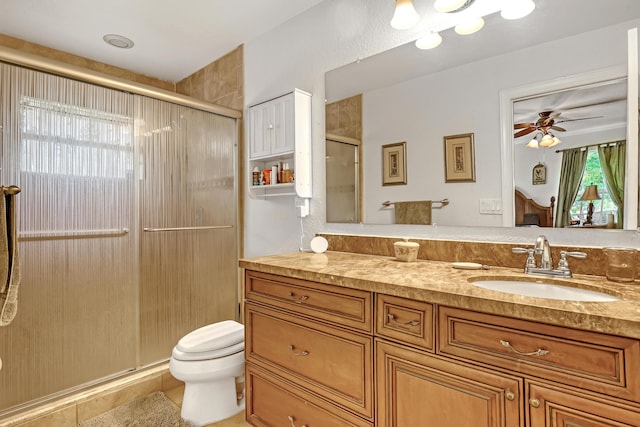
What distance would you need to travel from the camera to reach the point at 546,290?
121cm

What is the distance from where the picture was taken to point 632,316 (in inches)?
30.5

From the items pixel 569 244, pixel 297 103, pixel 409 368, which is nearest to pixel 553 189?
pixel 569 244

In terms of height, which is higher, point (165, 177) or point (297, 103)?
point (297, 103)

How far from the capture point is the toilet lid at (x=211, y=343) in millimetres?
1779

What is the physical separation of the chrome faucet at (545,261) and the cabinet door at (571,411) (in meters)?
0.53

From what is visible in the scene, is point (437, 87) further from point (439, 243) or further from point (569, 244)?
point (569, 244)

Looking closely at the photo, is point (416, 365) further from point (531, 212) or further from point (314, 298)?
point (531, 212)

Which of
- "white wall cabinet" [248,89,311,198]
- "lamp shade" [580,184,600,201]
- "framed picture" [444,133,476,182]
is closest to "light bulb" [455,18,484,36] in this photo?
"framed picture" [444,133,476,182]

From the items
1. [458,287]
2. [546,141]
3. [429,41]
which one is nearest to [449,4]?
[429,41]

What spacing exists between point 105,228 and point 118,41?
1489 mm

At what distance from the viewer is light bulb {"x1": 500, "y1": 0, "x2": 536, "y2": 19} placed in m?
1.42

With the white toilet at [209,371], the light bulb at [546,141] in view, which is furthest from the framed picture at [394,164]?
the white toilet at [209,371]

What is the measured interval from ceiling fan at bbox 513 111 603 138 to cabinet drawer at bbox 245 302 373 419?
3.42ft

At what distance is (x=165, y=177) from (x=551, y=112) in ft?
7.12
